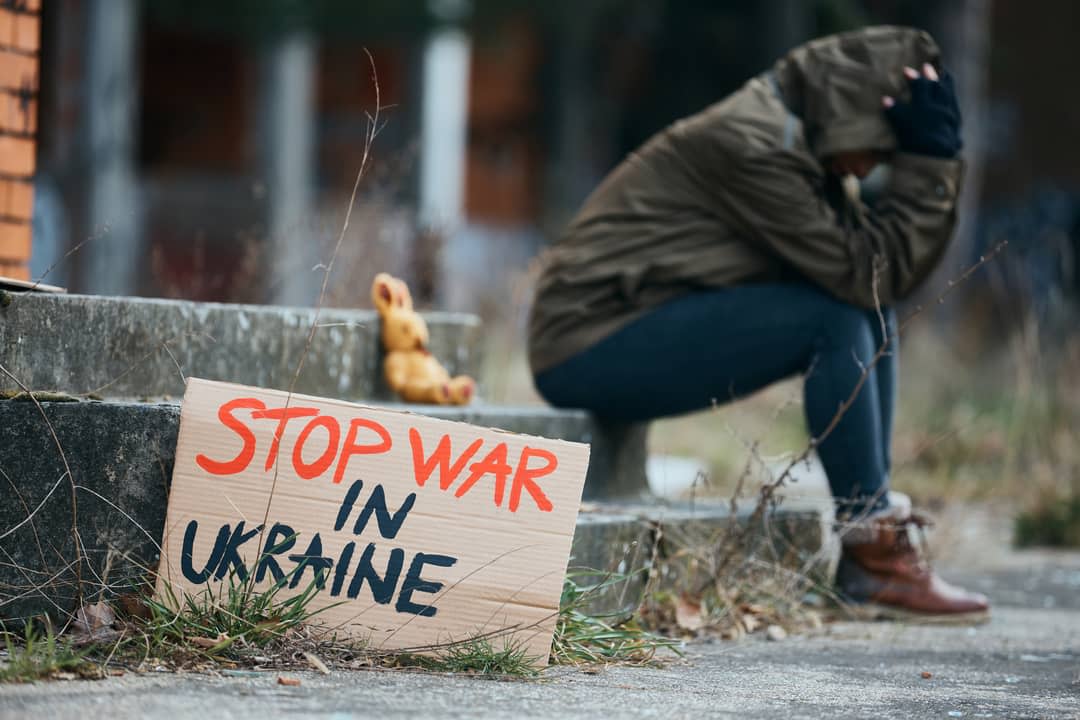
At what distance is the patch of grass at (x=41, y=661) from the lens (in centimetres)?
223

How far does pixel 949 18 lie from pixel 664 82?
12.3ft

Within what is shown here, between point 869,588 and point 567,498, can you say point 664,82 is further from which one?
point 567,498

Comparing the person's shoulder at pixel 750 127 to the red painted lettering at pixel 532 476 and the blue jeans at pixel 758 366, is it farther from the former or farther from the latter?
the red painted lettering at pixel 532 476

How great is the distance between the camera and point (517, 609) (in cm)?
260

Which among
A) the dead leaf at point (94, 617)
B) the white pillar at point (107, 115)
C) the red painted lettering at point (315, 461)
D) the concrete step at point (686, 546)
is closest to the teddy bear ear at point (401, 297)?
the concrete step at point (686, 546)

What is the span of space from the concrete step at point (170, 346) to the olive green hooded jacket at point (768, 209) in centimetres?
53

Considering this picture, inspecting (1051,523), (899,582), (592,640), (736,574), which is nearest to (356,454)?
(592,640)

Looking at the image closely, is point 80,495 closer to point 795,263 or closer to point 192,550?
point 192,550

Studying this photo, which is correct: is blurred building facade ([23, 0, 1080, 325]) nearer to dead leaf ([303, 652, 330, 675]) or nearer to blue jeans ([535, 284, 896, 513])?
blue jeans ([535, 284, 896, 513])

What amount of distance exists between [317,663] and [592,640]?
2.00 feet

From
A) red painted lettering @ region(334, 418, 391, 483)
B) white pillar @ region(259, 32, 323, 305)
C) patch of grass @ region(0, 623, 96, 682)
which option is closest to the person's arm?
red painted lettering @ region(334, 418, 391, 483)

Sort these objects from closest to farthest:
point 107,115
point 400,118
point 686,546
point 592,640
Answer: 1. point 592,640
2. point 686,546
3. point 107,115
4. point 400,118

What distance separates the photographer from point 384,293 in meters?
3.93

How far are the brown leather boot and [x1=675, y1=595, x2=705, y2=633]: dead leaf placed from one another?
1.66 ft
